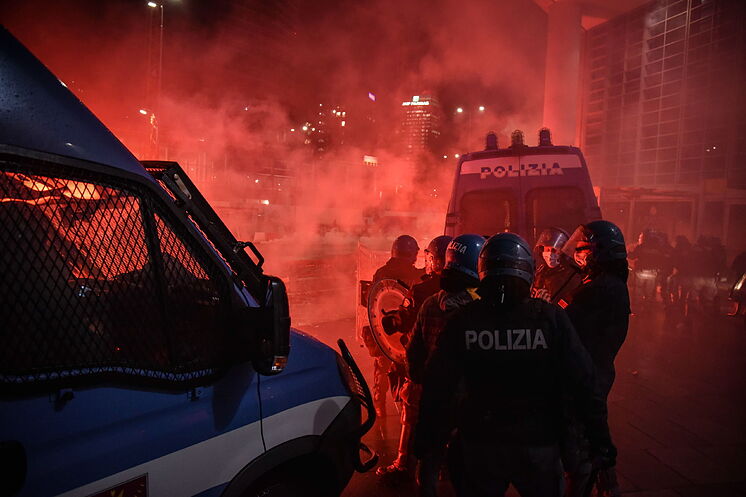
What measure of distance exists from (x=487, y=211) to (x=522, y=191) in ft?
1.59

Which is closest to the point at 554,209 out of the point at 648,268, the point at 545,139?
the point at 545,139

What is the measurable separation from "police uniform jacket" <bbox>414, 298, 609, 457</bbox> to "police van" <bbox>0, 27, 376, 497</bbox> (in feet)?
2.49

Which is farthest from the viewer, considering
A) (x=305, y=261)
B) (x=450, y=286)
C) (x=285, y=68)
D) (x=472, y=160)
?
(x=285, y=68)

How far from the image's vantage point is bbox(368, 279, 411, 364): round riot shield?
3555mm

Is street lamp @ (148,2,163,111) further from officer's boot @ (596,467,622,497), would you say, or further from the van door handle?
officer's boot @ (596,467,622,497)

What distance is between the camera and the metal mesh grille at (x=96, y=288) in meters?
1.24

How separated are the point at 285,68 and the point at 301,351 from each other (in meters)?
25.7

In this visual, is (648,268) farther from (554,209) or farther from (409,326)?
(409,326)

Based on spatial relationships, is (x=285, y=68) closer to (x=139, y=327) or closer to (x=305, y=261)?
(x=305, y=261)

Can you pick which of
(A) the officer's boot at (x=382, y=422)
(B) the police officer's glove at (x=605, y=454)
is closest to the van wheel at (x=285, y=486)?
(B) the police officer's glove at (x=605, y=454)

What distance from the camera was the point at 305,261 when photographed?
43.1 feet

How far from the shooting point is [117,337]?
1.44 meters

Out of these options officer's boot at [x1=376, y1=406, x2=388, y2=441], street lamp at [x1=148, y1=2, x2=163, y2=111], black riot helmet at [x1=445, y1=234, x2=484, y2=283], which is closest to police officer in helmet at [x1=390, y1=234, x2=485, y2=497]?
black riot helmet at [x1=445, y1=234, x2=484, y2=283]

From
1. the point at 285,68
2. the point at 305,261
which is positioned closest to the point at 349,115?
the point at 285,68
